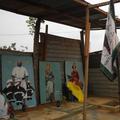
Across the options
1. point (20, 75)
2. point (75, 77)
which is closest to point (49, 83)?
point (20, 75)

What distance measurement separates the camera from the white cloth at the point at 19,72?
28.0 feet

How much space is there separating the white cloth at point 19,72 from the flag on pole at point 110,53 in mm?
3384

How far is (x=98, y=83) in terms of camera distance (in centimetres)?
1257

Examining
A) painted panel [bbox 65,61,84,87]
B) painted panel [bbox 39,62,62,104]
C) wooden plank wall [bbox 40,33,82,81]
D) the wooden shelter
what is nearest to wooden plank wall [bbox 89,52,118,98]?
wooden plank wall [bbox 40,33,82,81]

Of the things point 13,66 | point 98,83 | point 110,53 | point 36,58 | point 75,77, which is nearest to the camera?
point 110,53

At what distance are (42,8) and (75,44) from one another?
4078 mm

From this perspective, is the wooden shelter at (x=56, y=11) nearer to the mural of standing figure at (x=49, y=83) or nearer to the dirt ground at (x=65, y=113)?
the mural of standing figure at (x=49, y=83)

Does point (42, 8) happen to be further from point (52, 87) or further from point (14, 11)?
point (52, 87)

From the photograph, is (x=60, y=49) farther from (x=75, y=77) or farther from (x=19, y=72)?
(x=19, y=72)

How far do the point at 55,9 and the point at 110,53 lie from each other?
10.6ft

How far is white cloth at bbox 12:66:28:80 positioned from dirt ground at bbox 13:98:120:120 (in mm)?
1183

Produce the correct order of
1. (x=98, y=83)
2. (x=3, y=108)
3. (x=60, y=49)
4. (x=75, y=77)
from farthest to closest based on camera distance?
(x=98, y=83) < (x=75, y=77) < (x=60, y=49) < (x=3, y=108)

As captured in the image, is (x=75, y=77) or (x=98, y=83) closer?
(x=75, y=77)

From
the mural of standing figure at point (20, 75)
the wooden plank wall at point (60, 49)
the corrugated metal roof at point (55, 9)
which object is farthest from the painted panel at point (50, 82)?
the corrugated metal roof at point (55, 9)
